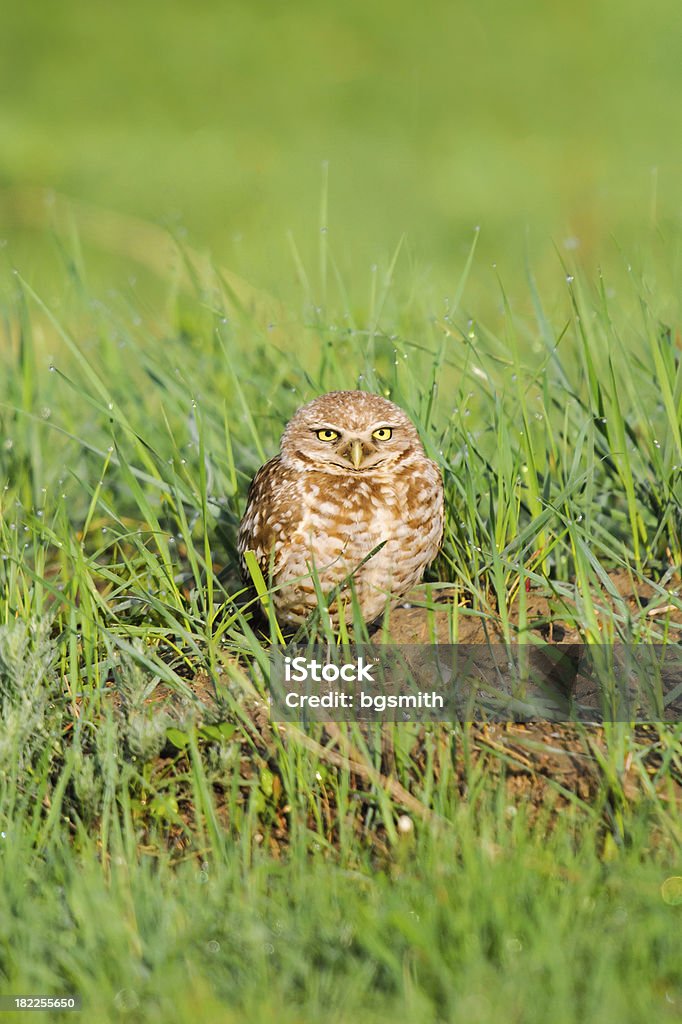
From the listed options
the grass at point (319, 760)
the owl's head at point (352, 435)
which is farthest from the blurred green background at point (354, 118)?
the owl's head at point (352, 435)

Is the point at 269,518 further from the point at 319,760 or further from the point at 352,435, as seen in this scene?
the point at 319,760

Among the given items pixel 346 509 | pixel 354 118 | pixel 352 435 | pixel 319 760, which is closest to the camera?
pixel 319 760

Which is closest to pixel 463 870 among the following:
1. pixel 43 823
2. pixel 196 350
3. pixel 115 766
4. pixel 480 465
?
pixel 115 766

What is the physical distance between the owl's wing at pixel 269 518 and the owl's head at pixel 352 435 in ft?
0.31

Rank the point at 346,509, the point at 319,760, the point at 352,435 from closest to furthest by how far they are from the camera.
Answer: the point at 319,760 < the point at 346,509 < the point at 352,435

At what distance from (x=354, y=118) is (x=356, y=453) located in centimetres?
884

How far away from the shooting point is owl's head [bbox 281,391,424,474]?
344 centimetres

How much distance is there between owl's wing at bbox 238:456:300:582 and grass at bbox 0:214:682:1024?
188mm

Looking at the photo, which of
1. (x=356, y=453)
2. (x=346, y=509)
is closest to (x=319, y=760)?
(x=346, y=509)

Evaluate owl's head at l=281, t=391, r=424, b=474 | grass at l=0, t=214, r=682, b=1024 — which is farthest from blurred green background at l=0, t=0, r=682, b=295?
owl's head at l=281, t=391, r=424, b=474

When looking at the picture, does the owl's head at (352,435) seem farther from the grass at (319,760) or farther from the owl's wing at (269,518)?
the grass at (319,760)

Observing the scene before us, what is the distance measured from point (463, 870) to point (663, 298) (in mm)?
2926

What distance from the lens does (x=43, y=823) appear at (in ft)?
9.50

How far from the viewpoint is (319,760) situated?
287cm
